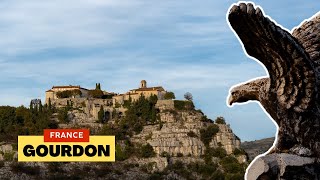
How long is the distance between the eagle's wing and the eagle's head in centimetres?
19

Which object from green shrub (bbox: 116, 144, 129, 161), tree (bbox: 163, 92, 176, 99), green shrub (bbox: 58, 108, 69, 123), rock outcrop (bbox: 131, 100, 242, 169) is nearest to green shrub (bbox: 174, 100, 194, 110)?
rock outcrop (bbox: 131, 100, 242, 169)

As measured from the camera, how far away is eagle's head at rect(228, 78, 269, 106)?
3929mm

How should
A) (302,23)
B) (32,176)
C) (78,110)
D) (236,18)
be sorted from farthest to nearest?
(78,110), (32,176), (302,23), (236,18)

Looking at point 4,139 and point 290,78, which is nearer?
point 290,78

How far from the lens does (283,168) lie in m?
3.58

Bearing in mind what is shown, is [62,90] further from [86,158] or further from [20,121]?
Answer: [86,158]

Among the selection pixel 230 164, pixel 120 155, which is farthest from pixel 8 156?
pixel 230 164

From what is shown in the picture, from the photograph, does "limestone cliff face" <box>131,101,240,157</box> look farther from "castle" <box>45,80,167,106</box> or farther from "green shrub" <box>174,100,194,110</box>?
"castle" <box>45,80,167,106</box>

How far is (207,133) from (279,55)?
238 ft

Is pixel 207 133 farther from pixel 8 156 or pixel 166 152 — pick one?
pixel 8 156

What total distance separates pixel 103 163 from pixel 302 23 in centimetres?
7058

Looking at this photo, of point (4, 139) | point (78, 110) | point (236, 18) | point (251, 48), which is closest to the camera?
point (236, 18)

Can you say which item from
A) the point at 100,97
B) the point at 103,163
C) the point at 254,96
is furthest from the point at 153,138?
the point at 254,96

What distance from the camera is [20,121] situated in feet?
253
